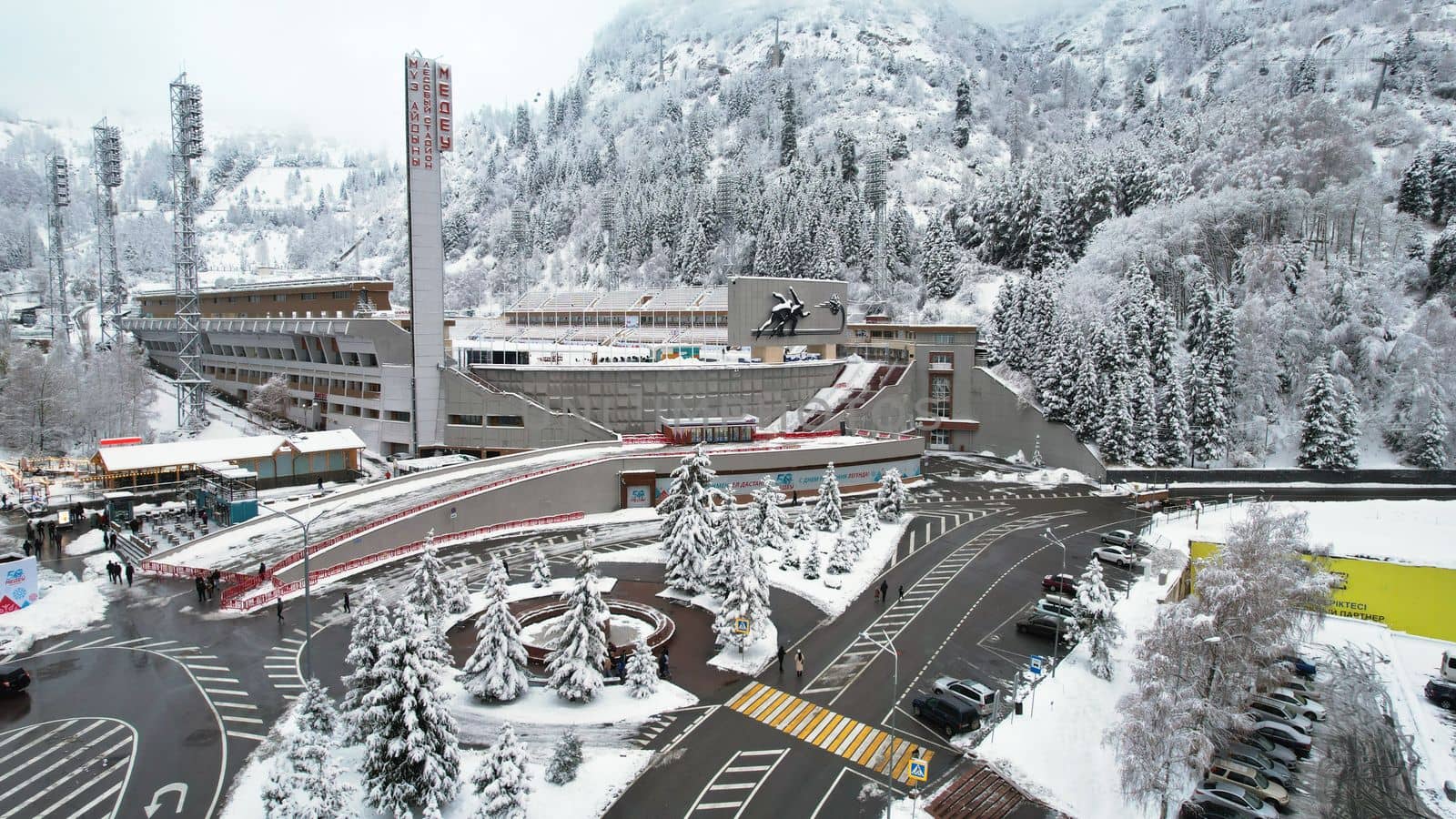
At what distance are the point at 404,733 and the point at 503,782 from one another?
2668mm

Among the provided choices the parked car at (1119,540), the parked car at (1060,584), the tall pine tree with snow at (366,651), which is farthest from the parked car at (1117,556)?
the tall pine tree with snow at (366,651)

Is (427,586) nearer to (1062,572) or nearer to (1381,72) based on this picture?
(1062,572)

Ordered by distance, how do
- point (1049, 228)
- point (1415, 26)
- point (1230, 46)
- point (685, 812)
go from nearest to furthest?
1. point (685, 812)
2. point (1049, 228)
3. point (1415, 26)
4. point (1230, 46)

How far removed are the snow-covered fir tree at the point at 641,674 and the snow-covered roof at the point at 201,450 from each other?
3186cm

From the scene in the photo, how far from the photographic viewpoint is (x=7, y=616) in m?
28.6

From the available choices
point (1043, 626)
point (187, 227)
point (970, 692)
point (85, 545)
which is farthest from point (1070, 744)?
point (187, 227)

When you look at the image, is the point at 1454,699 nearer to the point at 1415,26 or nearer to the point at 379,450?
the point at 379,450

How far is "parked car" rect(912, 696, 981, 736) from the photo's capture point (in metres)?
23.2

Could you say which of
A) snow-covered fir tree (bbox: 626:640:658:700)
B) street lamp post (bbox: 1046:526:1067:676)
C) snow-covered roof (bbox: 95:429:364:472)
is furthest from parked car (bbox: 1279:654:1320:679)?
snow-covered roof (bbox: 95:429:364:472)

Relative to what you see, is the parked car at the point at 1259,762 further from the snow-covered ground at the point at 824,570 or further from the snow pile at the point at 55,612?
the snow pile at the point at 55,612

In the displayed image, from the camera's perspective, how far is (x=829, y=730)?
22.9m

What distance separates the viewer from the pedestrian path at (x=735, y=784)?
19031mm

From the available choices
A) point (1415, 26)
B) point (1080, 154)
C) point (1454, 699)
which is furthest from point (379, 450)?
point (1415, 26)

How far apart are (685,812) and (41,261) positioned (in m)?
203
